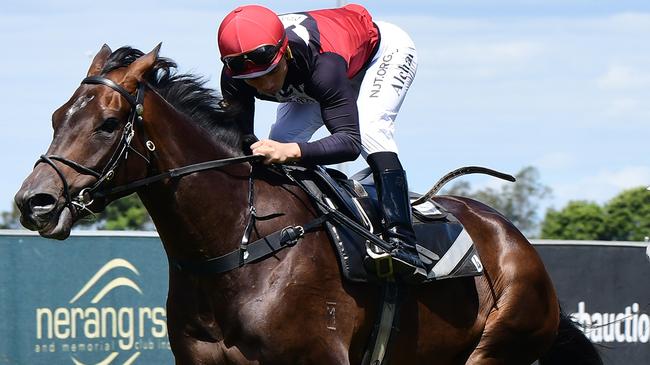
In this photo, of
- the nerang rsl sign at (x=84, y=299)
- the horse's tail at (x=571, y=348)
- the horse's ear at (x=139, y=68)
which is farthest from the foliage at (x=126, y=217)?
the horse's ear at (x=139, y=68)

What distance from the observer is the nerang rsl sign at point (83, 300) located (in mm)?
7863

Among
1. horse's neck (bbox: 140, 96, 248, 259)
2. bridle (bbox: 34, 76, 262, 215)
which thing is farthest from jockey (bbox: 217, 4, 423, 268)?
bridle (bbox: 34, 76, 262, 215)

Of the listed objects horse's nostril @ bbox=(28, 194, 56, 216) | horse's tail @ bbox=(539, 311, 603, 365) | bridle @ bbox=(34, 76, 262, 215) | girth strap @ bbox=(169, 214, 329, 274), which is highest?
bridle @ bbox=(34, 76, 262, 215)

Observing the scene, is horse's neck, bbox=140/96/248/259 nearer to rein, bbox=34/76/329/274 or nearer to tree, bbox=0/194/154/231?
rein, bbox=34/76/329/274

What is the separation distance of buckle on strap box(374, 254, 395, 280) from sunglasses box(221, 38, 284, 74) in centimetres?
96

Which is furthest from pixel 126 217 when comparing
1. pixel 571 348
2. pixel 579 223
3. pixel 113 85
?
pixel 113 85

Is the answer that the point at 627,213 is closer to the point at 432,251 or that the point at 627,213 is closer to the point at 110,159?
the point at 432,251

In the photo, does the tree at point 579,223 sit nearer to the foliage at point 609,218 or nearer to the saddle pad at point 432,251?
Answer: the foliage at point 609,218

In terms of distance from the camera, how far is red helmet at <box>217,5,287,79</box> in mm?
4492

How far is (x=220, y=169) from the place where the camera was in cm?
461

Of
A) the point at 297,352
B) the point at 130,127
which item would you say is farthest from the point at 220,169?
the point at 297,352

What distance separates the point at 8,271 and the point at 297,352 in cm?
398

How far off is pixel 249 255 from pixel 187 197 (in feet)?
1.13

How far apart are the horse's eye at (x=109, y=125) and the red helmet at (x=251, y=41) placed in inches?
23.0
